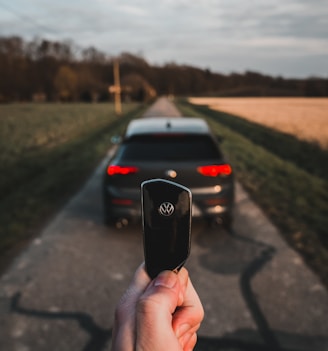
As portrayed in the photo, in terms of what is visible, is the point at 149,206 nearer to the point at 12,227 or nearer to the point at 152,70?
the point at 12,227

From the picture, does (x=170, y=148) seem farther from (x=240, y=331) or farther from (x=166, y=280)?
(x=166, y=280)

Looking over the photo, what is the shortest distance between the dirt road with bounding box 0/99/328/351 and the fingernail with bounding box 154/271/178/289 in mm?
2058

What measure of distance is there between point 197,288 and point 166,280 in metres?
2.74

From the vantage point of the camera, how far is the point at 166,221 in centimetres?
100

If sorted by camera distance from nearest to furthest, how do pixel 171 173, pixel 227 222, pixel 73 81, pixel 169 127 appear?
pixel 171 173 → pixel 169 127 → pixel 227 222 → pixel 73 81

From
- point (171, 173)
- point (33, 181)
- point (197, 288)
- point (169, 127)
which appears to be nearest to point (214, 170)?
point (171, 173)

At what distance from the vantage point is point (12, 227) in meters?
5.30

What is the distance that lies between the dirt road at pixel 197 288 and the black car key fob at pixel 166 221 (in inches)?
83.5

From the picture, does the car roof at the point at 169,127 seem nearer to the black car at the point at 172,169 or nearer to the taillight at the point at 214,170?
the black car at the point at 172,169

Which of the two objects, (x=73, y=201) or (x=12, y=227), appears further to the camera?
(x=73, y=201)

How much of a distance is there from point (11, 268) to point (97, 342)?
1762mm

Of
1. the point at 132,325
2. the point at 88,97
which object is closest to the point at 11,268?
the point at 132,325

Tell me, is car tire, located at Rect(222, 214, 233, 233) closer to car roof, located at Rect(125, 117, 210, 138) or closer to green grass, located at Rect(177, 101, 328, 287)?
green grass, located at Rect(177, 101, 328, 287)

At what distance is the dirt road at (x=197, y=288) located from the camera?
115 inches
